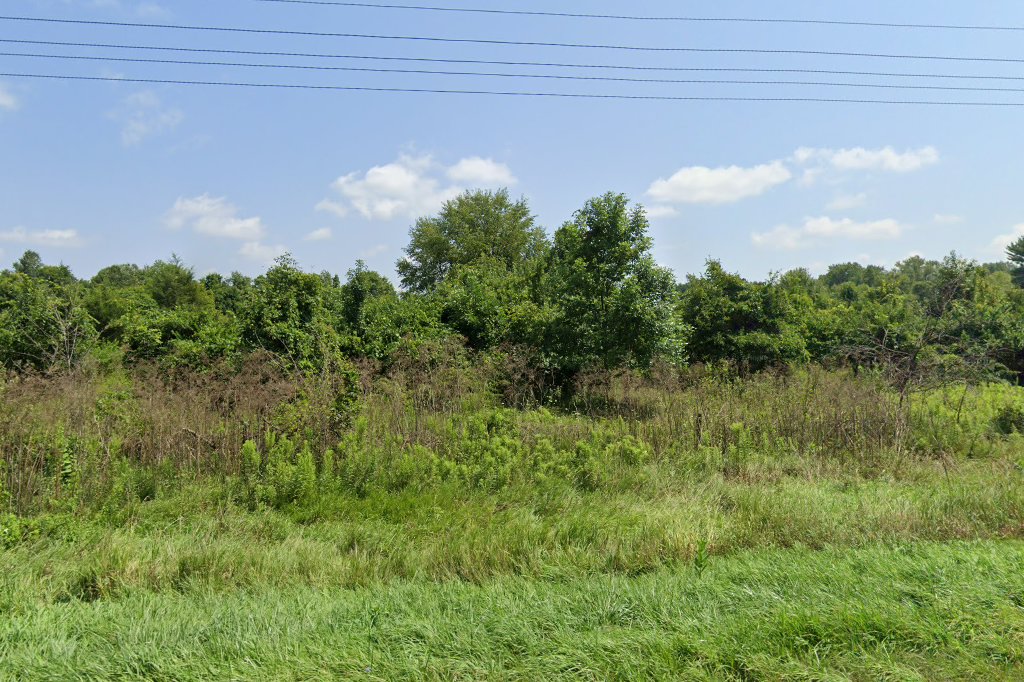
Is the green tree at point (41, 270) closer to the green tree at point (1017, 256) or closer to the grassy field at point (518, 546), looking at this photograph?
the grassy field at point (518, 546)

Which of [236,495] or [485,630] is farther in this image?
[236,495]

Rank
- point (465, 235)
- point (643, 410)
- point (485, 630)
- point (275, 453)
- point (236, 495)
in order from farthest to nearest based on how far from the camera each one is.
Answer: point (465, 235) < point (643, 410) < point (275, 453) < point (236, 495) < point (485, 630)

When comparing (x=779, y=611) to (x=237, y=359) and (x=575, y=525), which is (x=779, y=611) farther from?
(x=237, y=359)

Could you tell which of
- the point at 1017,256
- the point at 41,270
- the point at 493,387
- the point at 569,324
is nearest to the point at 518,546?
the point at 493,387

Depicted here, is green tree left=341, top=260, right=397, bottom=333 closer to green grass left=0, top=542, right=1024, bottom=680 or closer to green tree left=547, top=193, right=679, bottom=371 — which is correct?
green tree left=547, top=193, right=679, bottom=371

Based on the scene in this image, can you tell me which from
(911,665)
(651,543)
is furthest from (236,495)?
(911,665)

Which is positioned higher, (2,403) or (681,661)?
(2,403)

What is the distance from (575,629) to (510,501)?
9.52ft

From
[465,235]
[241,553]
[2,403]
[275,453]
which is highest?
[465,235]

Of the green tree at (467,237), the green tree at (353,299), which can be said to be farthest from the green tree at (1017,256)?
the green tree at (353,299)

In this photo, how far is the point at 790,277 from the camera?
674 inches

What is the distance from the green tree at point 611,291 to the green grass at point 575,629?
7.87 m

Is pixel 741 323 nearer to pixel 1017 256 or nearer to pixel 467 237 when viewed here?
pixel 467 237

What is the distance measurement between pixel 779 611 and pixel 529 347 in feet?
31.7
